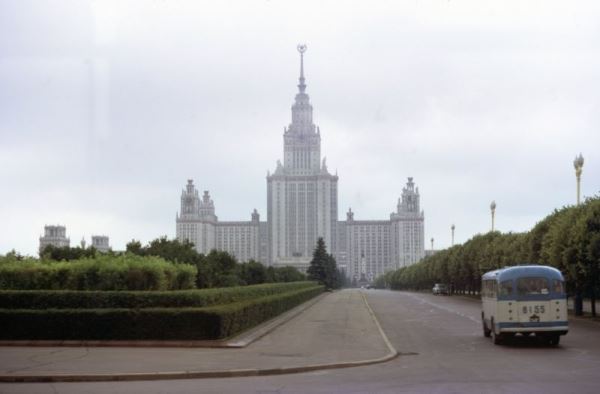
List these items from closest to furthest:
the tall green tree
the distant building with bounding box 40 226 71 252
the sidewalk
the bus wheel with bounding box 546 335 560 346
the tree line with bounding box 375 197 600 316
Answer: the sidewalk, the bus wheel with bounding box 546 335 560 346, the tree line with bounding box 375 197 600 316, the distant building with bounding box 40 226 71 252, the tall green tree

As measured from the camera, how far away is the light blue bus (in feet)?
73.1

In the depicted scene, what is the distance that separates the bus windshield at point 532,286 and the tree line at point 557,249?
11970 mm

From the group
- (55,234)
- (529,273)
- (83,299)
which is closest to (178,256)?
(83,299)

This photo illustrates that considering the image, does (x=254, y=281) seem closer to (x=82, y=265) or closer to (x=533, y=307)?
(x=82, y=265)

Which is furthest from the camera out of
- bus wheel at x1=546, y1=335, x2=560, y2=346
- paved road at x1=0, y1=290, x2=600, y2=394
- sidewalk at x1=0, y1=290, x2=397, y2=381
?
Result: bus wheel at x1=546, y1=335, x2=560, y2=346

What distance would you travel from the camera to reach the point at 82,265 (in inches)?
1002

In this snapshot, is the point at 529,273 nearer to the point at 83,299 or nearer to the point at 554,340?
the point at 554,340

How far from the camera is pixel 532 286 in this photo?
2266cm

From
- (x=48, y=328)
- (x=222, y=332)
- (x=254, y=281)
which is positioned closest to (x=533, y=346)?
(x=222, y=332)

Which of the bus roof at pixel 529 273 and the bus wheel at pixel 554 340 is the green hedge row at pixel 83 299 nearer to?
the bus roof at pixel 529 273

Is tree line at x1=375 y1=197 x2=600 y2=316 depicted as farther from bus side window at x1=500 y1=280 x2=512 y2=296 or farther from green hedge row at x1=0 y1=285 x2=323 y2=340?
green hedge row at x1=0 y1=285 x2=323 y2=340

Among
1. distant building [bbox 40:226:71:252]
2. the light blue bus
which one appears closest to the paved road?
the light blue bus

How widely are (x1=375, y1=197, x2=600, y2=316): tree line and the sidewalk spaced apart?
569 inches

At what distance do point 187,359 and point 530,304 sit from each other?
10261mm
